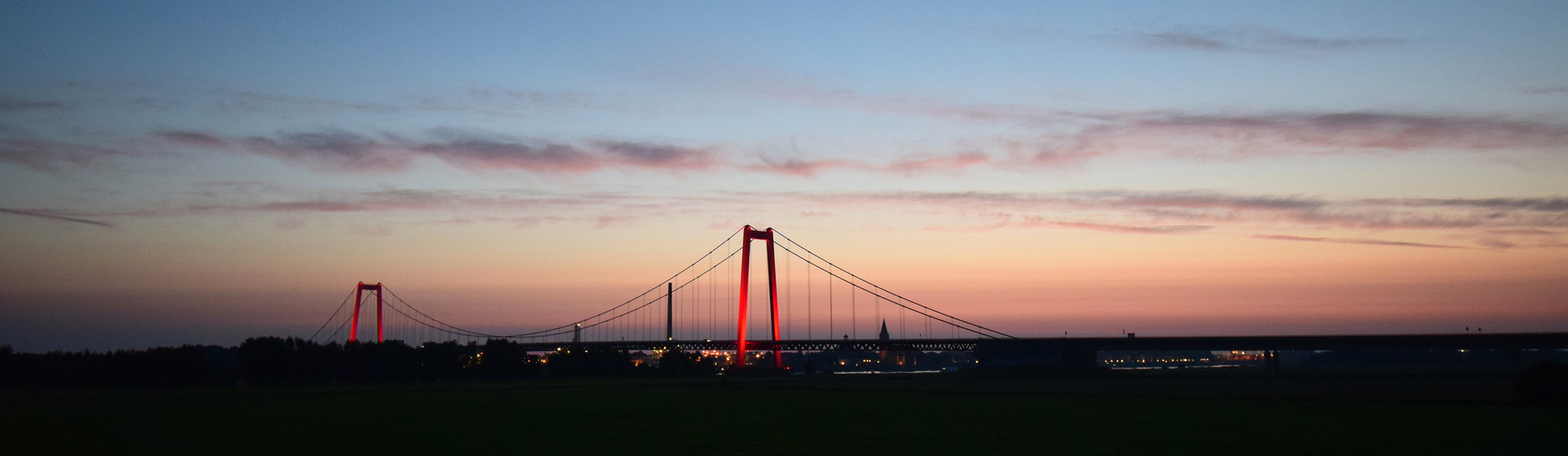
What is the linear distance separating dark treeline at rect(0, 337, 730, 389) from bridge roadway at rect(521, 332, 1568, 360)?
1068 centimetres

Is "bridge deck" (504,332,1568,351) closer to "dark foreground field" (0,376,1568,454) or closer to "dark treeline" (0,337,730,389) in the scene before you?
"dark treeline" (0,337,730,389)

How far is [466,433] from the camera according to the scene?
2984 cm

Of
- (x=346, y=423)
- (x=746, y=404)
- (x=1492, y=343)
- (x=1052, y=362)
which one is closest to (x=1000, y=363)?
(x=1052, y=362)

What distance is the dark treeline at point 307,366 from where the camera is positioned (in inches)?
3359

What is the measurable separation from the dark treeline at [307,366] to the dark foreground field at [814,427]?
1592 inches

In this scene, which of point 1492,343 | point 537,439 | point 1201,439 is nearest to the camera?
point 1201,439

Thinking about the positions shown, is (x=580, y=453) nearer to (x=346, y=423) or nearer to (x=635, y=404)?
(x=346, y=423)

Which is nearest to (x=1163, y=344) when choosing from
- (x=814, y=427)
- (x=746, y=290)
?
(x=746, y=290)

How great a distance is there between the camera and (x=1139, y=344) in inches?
4877

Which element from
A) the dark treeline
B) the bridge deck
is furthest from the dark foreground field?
the bridge deck

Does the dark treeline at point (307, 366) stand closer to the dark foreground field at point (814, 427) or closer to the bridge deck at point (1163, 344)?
the bridge deck at point (1163, 344)

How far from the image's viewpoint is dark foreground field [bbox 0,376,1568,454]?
2459 centimetres

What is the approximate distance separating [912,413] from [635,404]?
14.0m

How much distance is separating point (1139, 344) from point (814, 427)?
101211 mm
